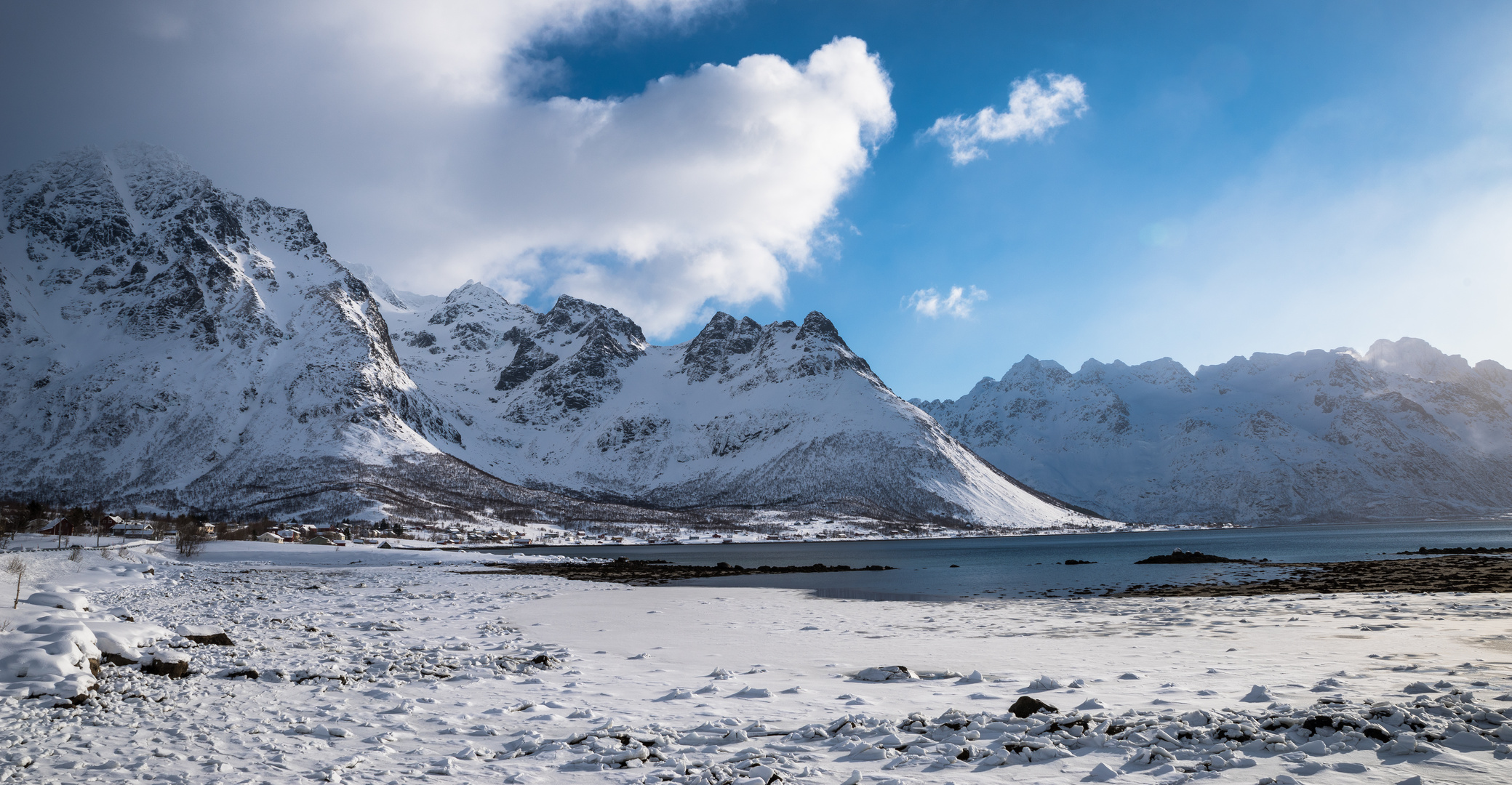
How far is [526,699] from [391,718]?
261 cm

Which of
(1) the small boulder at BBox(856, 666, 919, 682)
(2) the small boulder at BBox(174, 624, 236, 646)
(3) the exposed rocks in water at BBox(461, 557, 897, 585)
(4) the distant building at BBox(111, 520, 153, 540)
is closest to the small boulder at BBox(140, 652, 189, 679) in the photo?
(2) the small boulder at BBox(174, 624, 236, 646)

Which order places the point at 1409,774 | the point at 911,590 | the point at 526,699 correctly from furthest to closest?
the point at 911,590, the point at 526,699, the point at 1409,774

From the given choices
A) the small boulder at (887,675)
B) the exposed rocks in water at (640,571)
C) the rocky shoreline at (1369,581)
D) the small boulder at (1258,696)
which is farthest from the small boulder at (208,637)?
the rocky shoreline at (1369,581)

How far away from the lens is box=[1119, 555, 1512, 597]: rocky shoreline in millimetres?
36594

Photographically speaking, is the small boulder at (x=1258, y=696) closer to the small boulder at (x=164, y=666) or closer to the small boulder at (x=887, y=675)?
the small boulder at (x=887, y=675)

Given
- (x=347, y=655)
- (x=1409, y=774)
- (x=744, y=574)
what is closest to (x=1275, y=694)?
(x=1409, y=774)

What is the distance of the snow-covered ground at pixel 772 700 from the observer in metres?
9.33

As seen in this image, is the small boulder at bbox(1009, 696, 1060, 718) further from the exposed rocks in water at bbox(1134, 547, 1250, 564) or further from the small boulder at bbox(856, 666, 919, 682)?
the exposed rocks in water at bbox(1134, 547, 1250, 564)

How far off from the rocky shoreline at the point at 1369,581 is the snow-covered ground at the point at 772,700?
986 cm

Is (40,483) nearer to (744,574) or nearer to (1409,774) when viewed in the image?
(744,574)

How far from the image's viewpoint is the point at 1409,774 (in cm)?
854

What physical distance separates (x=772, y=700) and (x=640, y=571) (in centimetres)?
6022

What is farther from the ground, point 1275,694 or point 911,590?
point 1275,694

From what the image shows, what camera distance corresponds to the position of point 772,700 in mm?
14000
